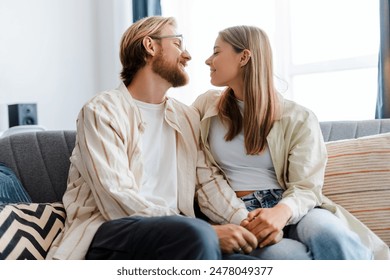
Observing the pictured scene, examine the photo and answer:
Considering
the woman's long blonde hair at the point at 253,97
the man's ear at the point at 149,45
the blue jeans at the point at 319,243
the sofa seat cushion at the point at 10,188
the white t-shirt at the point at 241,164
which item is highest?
the man's ear at the point at 149,45

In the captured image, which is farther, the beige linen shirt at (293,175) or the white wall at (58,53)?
the white wall at (58,53)

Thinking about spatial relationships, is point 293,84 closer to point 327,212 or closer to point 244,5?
point 244,5

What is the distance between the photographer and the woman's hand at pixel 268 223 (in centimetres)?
160

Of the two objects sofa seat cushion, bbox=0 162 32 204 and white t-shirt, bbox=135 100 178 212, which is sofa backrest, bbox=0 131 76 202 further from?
white t-shirt, bbox=135 100 178 212

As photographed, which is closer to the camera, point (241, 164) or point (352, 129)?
point (241, 164)

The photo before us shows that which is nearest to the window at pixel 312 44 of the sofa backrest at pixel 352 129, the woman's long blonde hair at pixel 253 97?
the sofa backrest at pixel 352 129

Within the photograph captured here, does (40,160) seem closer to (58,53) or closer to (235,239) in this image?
(235,239)

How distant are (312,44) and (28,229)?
224 centimetres

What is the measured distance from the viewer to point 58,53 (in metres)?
3.86

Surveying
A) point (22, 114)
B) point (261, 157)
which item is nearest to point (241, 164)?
point (261, 157)

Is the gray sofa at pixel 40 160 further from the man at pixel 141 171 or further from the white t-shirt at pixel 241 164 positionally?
the white t-shirt at pixel 241 164

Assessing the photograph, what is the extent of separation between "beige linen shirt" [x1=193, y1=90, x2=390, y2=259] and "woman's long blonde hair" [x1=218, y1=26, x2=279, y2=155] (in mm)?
36

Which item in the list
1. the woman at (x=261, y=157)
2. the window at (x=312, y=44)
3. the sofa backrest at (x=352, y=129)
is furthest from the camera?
the window at (x=312, y=44)

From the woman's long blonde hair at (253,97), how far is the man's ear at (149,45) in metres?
0.25
